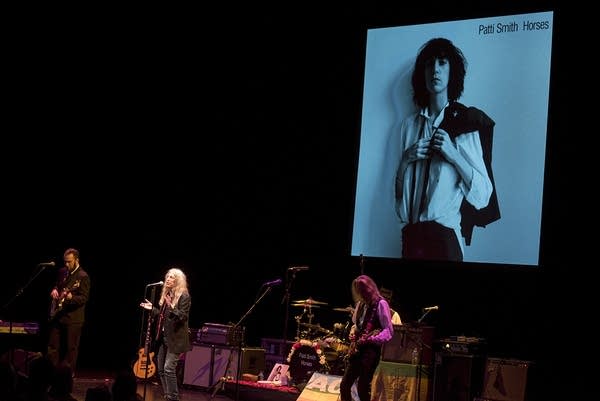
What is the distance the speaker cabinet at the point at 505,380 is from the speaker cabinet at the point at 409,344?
0.63 metres

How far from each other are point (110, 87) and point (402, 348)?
17.8 ft

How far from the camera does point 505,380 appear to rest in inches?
340

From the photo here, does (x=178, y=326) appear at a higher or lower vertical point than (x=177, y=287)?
lower

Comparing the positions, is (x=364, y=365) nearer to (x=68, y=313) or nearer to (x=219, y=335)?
(x=219, y=335)

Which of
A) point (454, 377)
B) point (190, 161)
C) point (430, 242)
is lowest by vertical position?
point (454, 377)

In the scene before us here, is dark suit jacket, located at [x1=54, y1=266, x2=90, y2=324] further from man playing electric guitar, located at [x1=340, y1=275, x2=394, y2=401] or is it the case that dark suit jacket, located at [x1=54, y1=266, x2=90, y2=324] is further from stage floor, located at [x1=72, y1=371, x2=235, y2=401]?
man playing electric guitar, located at [x1=340, y1=275, x2=394, y2=401]

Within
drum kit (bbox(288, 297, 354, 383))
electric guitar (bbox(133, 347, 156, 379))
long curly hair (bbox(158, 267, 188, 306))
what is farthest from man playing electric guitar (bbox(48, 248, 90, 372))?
drum kit (bbox(288, 297, 354, 383))

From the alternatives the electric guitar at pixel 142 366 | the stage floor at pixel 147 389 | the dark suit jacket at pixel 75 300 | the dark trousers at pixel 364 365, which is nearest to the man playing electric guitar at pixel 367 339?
the dark trousers at pixel 364 365

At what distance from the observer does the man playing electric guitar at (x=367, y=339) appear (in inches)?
293

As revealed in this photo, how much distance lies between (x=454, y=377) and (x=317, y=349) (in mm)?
1639

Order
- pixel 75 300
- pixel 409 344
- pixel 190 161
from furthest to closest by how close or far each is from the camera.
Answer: pixel 190 161, pixel 75 300, pixel 409 344

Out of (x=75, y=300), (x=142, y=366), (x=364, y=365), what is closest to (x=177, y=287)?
(x=75, y=300)

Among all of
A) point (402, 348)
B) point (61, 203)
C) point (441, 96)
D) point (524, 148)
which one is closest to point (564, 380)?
point (402, 348)

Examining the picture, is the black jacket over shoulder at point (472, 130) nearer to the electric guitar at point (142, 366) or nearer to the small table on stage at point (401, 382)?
the small table on stage at point (401, 382)
